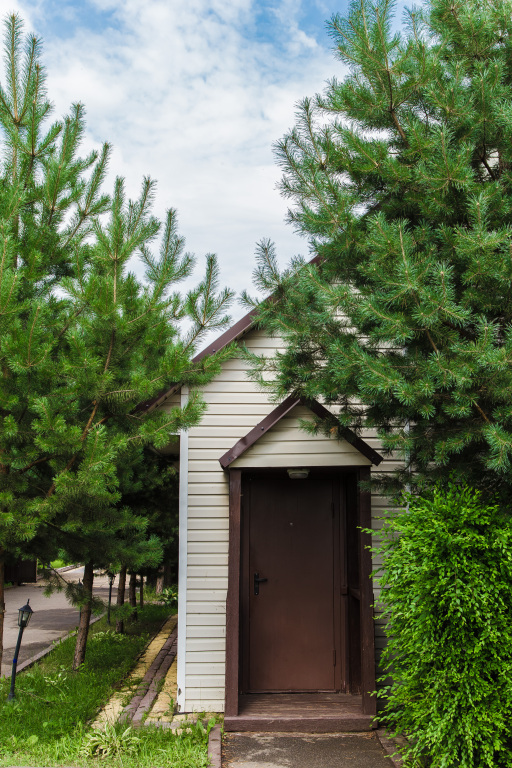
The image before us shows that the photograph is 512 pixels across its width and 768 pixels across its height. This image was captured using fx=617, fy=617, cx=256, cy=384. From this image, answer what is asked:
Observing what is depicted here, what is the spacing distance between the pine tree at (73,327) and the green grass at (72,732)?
1.51m

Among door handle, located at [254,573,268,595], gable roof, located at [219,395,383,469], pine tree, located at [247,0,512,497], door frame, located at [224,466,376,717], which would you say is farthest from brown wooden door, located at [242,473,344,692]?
pine tree, located at [247,0,512,497]

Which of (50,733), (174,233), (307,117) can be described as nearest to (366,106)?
(307,117)

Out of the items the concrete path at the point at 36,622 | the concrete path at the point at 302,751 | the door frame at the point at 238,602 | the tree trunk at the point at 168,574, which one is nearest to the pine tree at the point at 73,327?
the door frame at the point at 238,602

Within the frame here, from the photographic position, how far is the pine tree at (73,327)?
4.84m

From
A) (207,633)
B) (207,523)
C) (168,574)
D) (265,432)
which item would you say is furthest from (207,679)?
(168,574)

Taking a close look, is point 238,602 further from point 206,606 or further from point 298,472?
point 298,472

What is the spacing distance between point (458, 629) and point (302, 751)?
1935mm

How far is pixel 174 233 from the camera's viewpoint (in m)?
5.55

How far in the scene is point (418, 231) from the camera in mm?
4387

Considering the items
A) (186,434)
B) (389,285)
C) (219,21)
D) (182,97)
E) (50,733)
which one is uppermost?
(219,21)

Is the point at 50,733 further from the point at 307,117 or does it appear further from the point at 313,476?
the point at 307,117

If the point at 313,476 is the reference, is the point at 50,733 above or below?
below

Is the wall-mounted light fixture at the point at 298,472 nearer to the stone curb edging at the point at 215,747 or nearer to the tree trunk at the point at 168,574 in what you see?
the stone curb edging at the point at 215,747

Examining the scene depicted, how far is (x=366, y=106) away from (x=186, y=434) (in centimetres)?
356
